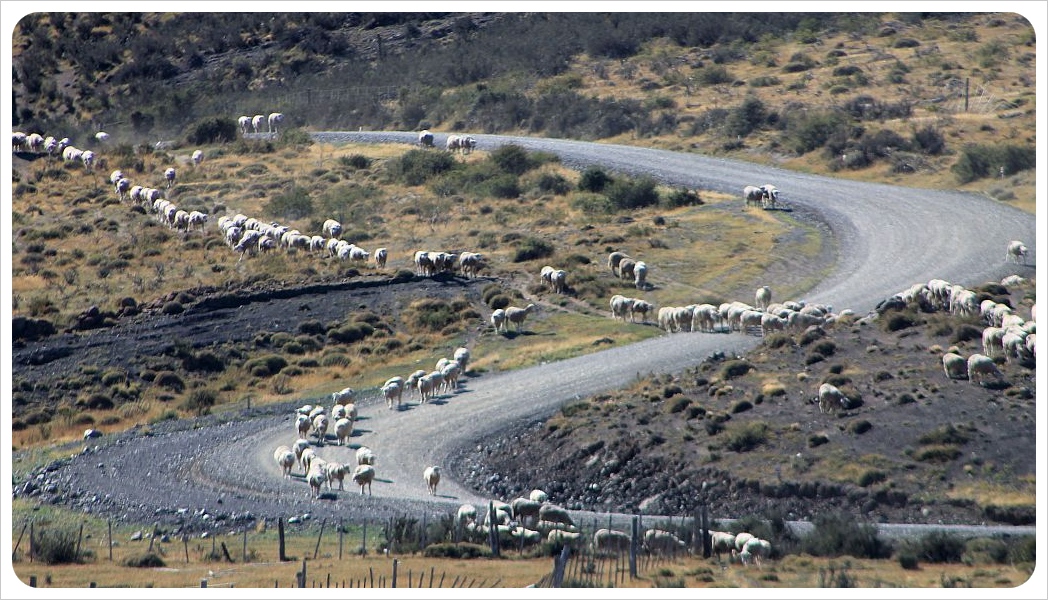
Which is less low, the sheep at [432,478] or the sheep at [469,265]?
the sheep at [432,478]

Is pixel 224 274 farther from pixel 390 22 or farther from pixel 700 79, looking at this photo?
pixel 390 22

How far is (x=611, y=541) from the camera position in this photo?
28500mm

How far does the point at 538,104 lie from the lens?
91.4 metres

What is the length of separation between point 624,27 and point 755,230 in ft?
152

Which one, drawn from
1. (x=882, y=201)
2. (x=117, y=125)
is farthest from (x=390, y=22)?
(x=882, y=201)

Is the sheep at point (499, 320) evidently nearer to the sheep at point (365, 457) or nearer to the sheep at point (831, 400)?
the sheep at point (365, 457)

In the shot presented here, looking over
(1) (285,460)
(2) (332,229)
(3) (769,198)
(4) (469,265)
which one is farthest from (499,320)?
(3) (769,198)

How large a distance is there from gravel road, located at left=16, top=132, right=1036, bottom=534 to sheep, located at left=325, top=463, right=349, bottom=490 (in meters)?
0.40

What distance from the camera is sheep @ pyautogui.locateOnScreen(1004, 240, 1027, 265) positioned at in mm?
54281

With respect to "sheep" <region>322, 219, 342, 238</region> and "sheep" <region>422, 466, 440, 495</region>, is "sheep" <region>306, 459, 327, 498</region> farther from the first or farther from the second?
"sheep" <region>322, 219, 342, 238</region>

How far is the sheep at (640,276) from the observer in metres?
54.6

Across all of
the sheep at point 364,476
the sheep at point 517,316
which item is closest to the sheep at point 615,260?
the sheep at point 517,316

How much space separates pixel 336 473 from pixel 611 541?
29.8 feet

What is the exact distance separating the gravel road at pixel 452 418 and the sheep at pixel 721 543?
6.37m
